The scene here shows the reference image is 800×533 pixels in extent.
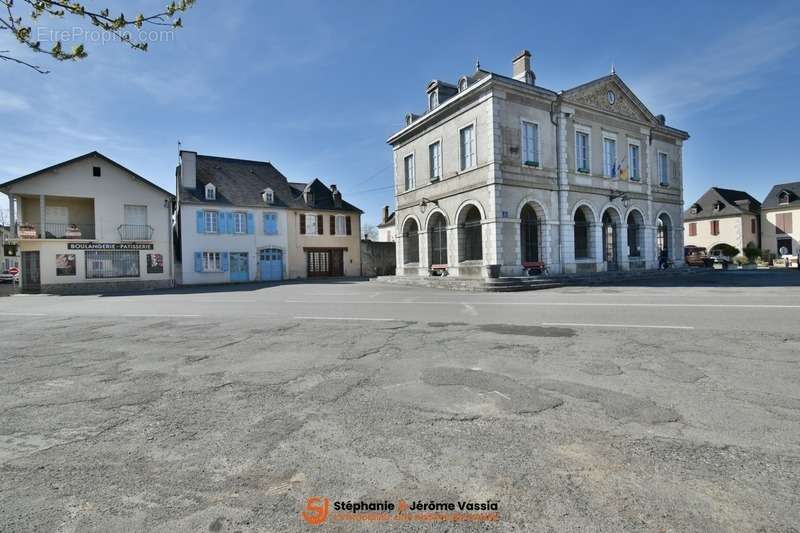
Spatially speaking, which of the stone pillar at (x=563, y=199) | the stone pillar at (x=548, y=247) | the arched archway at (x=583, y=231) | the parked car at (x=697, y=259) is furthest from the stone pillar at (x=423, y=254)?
the parked car at (x=697, y=259)

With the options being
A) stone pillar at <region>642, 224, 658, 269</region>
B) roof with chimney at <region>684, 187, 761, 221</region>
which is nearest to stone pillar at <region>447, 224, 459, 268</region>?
stone pillar at <region>642, 224, 658, 269</region>

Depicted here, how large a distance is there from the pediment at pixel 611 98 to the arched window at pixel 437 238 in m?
8.53

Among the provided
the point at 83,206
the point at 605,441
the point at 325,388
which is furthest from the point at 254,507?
the point at 83,206

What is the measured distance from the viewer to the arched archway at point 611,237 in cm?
2145

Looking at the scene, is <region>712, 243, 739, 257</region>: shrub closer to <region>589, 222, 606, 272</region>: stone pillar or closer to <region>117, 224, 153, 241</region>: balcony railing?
<region>589, 222, 606, 272</region>: stone pillar

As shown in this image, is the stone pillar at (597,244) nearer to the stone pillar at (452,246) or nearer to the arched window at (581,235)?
the arched window at (581,235)

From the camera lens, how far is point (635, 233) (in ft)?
75.7

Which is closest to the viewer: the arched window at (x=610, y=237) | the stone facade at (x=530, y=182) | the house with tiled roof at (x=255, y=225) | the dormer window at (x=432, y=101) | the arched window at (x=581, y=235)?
the stone facade at (x=530, y=182)

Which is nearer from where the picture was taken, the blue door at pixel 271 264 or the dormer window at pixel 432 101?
the dormer window at pixel 432 101

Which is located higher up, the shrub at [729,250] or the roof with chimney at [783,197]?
the roof with chimney at [783,197]

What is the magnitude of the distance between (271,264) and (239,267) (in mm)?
2305

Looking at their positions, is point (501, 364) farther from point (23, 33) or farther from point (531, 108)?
point (531, 108)

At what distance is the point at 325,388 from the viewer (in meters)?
4.16

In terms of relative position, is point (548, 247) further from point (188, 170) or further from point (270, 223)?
point (188, 170)
